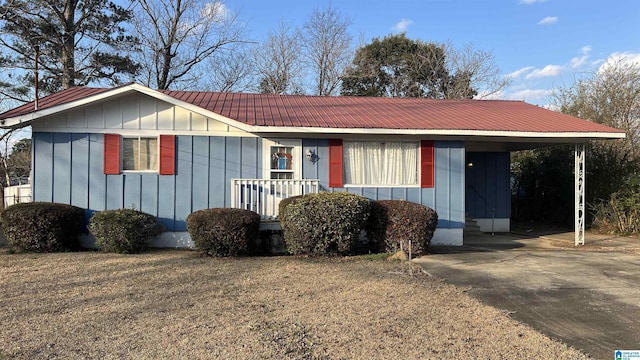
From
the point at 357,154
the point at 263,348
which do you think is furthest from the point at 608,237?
the point at 263,348

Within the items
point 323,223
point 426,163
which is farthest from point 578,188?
point 323,223

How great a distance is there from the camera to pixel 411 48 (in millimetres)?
28375

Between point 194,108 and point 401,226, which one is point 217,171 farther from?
point 401,226

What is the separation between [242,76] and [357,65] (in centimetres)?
725

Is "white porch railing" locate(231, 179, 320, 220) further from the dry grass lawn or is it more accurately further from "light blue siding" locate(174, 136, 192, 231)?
the dry grass lawn

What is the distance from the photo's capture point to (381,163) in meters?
10.1

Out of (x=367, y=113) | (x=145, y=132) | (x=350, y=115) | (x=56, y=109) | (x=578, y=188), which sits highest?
(x=367, y=113)

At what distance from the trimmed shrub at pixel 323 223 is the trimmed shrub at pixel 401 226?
496 mm

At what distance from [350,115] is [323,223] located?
3.46 meters

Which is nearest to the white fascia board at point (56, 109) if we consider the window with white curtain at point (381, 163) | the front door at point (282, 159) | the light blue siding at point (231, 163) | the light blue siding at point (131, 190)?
the light blue siding at point (131, 190)

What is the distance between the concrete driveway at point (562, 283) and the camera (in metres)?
4.36

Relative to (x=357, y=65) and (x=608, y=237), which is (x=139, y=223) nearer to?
(x=608, y=237)

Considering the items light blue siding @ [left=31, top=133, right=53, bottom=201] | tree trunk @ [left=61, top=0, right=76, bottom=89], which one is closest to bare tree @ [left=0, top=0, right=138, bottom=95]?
tree trunk @ [left=61, top=0, right=76, bottom=89]

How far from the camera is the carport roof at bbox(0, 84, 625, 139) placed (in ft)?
29.0
